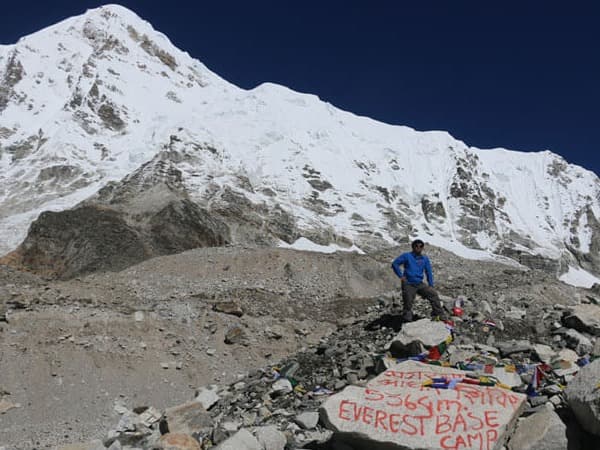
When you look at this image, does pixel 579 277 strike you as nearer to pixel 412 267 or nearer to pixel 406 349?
pixel 412 267

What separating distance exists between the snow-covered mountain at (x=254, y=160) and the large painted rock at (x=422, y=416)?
5796 centimetres

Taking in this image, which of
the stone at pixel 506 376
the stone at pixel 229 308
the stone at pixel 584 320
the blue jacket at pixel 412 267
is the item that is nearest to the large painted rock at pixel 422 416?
the stone at pixel 506 376

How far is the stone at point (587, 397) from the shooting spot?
517 cm

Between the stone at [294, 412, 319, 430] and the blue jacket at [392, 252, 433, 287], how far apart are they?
3284 millimetres

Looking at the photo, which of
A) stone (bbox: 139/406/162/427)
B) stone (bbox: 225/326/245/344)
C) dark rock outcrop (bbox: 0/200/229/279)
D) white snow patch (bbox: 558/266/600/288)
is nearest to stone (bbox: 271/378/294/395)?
stone (bbox: 139/406/162/427)

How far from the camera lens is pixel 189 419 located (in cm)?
766

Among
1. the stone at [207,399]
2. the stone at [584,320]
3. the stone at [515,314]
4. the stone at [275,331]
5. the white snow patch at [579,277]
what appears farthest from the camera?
the white snow patch at [579,277]

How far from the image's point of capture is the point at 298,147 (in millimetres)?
107750

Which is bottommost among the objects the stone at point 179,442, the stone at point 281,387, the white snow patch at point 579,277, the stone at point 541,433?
the white snow patch at point 579,277

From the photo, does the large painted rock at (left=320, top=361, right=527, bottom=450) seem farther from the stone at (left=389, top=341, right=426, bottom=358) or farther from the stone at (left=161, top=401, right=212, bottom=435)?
the stone at (left=161, top=401, right=212, bottom=435)

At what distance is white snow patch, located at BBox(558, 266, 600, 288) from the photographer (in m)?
109

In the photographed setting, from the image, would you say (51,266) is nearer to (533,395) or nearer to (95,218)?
(95,218)

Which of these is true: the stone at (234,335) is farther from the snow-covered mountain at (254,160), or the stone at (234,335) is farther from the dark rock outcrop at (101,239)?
the snow-covered mountain at (254,160)

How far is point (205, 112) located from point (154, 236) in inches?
3053
